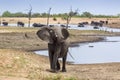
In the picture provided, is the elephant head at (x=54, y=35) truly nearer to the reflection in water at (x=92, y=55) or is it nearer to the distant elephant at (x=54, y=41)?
the distant elephant at (x=54, y=41)

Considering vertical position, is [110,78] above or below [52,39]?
below

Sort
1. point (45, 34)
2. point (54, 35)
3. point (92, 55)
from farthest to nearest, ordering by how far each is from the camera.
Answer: point (92, 55) < point (45, 34) < point (54, 35)

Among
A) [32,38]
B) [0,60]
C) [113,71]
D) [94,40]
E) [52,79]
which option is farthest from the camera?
[94,40]

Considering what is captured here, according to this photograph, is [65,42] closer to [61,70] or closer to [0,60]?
[61,70]

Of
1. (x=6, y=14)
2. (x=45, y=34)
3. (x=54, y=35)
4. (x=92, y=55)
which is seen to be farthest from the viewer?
(x=6, y=14)

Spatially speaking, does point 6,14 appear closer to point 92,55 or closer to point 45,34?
point 92,55

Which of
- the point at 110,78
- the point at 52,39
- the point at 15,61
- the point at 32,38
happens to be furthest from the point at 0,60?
the point at 32,38

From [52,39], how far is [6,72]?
401cm

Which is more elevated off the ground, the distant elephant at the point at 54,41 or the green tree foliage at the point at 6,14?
the distant elephant at the point at 54,41

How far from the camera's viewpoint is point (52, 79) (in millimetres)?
15516

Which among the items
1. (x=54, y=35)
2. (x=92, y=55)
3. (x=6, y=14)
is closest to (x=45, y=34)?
(x=54, y=35)

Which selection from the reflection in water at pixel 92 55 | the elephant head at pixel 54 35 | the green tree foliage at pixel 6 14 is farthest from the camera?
the green tree foliage at pixel 6 14

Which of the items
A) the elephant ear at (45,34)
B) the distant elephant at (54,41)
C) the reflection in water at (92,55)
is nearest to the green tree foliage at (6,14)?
the reflection in water at (92,55)

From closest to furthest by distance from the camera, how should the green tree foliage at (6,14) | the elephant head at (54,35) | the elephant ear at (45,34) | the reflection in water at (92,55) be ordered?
the elephant head at (54,35) < the elephant ear at (45,34) < the reflection in water at (92,55) < the green tree foliage at (6,14)
